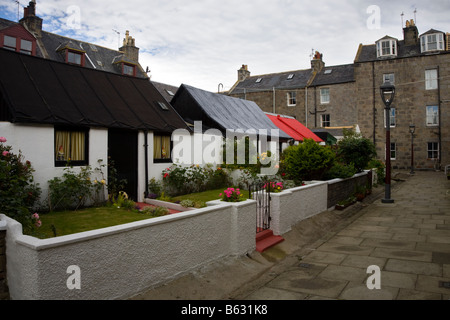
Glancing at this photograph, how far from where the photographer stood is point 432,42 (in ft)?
102

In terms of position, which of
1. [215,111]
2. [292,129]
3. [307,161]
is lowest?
[307,161]

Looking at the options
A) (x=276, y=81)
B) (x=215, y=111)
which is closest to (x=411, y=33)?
(x=276, y=81)

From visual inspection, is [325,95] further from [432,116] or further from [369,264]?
[369,264]

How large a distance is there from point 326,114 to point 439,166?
11560 millimetres

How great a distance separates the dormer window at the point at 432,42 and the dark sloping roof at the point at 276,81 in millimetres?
10914

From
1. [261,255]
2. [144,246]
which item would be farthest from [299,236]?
[144,246]

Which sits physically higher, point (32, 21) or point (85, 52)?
point (32, 21)

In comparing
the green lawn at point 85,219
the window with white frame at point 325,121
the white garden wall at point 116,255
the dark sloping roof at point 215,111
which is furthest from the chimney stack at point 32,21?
the window with white frame at point 325,121

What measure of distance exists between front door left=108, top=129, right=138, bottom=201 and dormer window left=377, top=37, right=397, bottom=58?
30296 millimetres

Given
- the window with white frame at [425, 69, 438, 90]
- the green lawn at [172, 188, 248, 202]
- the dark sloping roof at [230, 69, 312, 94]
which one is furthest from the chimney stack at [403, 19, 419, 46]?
the green lawn at [172, 188, 248, 202]

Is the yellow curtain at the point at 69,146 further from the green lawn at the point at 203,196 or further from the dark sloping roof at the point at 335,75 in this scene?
the dark sloping roof at the point at 335,75

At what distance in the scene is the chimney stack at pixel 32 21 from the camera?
83.2 ft

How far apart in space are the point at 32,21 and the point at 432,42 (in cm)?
3475
